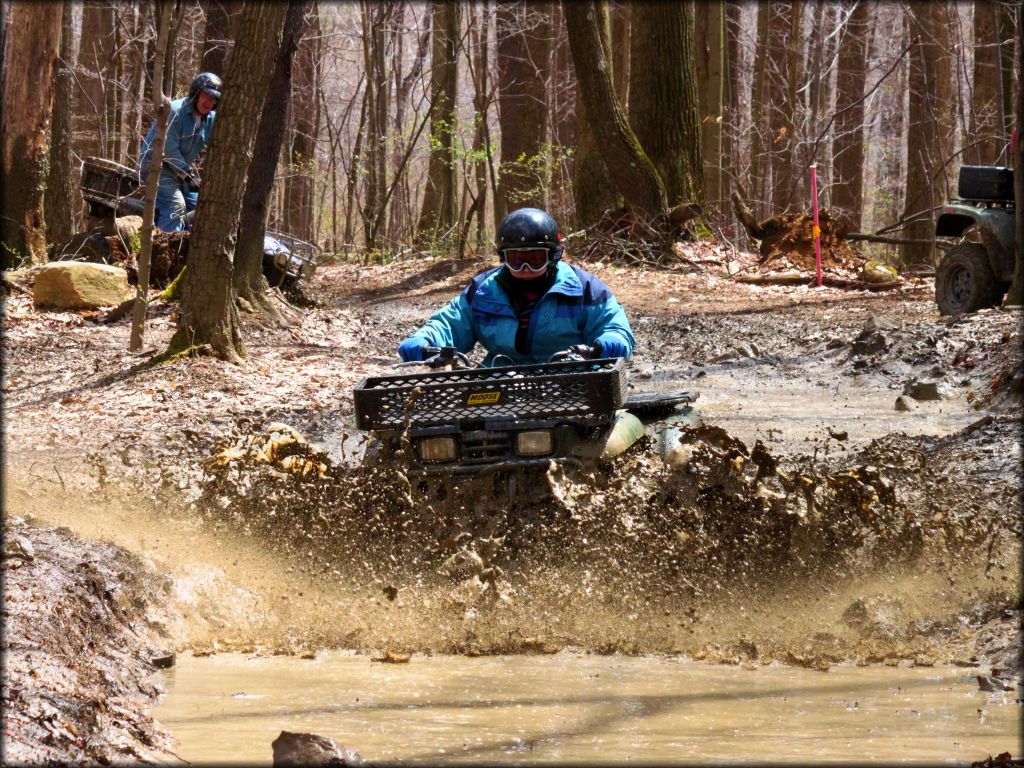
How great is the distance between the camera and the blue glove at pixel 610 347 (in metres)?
6.80

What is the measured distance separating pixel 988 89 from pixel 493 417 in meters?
19.6

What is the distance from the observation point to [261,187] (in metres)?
13.1

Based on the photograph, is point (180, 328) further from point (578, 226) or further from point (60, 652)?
point (578, 226)

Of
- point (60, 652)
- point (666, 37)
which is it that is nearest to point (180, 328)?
point (60, 652)

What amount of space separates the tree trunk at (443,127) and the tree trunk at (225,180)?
37.4 ft

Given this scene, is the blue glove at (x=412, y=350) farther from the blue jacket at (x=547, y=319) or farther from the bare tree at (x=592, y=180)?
the bare tree at (x=592, y=180)

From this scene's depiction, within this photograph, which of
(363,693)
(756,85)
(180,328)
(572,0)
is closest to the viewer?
(363,693)

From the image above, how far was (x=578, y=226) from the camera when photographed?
19609mm

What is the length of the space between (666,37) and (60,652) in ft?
53.6

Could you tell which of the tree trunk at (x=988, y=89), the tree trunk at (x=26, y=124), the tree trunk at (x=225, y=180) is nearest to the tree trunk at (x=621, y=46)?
the tree trunk at (x=988, y=89)

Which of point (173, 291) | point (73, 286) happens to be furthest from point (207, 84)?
point (73, 286)

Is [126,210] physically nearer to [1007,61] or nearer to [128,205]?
[128,205]

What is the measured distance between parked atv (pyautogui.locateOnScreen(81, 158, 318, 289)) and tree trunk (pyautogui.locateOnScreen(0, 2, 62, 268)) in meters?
1.15

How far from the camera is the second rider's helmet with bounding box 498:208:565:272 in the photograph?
7008 millimetres
